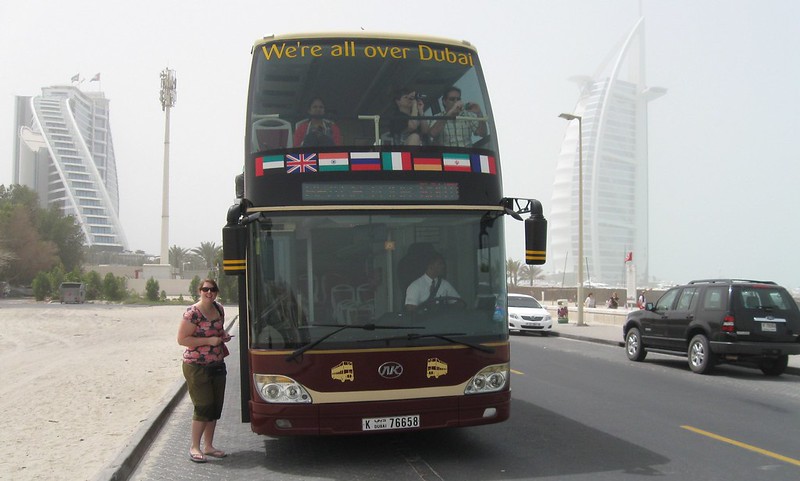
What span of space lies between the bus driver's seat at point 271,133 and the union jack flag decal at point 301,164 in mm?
186

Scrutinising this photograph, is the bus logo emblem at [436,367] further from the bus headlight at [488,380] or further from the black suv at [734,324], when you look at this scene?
the black suv at [734,324]

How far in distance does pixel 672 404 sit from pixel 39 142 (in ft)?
629

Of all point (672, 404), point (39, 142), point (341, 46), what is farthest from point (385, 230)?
point (39, 142)

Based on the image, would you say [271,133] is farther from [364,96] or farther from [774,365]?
[774,365]

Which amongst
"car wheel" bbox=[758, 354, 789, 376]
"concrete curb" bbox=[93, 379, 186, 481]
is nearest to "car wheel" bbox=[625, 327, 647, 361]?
"car wheel" bbox=[758, 354, 789, 376]

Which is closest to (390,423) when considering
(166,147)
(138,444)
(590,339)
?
(138,444)

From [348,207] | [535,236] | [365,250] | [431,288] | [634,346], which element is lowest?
[634,346]

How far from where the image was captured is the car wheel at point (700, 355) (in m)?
15.0

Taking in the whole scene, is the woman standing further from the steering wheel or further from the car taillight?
the car taillight

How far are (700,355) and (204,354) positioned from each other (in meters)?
11.1

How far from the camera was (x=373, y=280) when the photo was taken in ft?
22.5

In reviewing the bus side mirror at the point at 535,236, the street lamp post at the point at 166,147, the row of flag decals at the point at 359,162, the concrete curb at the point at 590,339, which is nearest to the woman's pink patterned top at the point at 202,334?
the row of flag decals at the point at 359,162

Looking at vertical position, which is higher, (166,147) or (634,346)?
(166,147)

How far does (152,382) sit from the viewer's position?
14.1 meters
